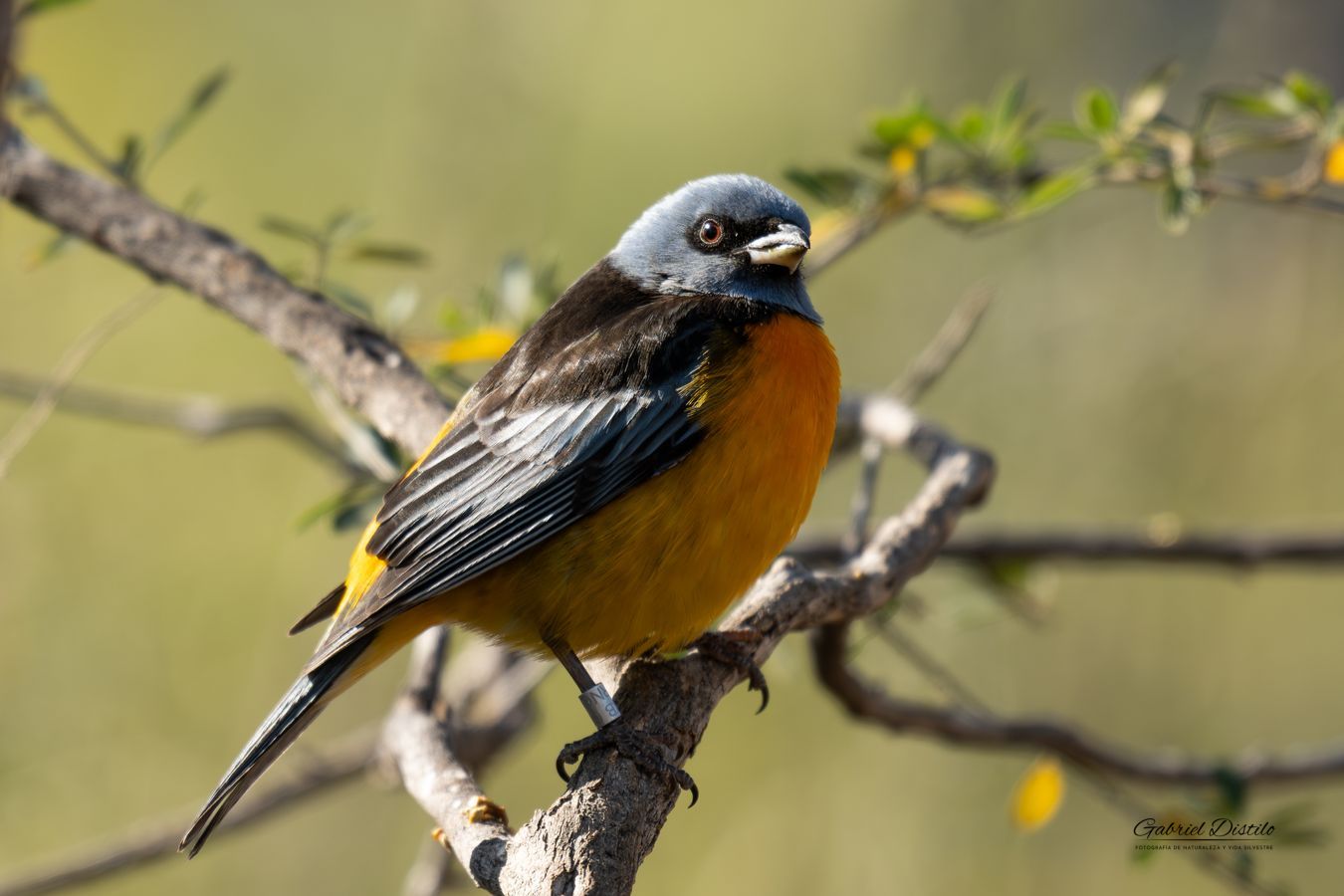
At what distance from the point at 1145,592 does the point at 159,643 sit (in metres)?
4.99

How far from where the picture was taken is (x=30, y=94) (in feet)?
13.8

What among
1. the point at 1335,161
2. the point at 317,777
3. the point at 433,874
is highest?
the point at 1335,161

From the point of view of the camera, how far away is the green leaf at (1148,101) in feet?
12.3

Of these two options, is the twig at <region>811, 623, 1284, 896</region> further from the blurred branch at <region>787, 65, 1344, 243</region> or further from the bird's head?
the blurred branch at <region>787, 65, 1344, 243</region>

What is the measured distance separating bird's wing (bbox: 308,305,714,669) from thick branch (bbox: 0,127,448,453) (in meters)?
0.32

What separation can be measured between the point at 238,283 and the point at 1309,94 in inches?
121

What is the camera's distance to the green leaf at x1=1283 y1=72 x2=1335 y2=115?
363cm

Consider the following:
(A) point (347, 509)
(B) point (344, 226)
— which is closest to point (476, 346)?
(B) point (344, 226)

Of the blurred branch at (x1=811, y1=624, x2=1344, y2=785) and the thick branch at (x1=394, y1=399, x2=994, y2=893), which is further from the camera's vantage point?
the blurred branch at (x1=811, y1=624, x2=1344, y2=785)

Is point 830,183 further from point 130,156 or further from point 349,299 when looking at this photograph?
point 130,156

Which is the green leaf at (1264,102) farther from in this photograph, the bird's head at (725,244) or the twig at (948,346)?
the bird's head at (725,244)

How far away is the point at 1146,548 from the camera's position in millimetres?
4668

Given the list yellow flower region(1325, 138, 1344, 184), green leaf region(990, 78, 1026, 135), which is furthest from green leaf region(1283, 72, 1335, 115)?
green leaf region(990, 78, 1026, 135)

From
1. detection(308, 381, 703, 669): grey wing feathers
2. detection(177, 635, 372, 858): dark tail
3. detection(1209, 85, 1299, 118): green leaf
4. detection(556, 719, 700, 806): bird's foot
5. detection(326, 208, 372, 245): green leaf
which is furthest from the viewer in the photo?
detection(326, 208, 372, 245): green leaf
